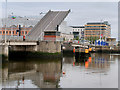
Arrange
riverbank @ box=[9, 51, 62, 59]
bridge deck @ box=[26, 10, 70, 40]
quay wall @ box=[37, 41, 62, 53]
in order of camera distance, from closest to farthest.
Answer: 1. riverbank @ box=[9, 51, 62, 59]
2. quay wall @ box=[37, 41, 62, 53]
3. bridge deck @ box=[26, 10, 70, 40]

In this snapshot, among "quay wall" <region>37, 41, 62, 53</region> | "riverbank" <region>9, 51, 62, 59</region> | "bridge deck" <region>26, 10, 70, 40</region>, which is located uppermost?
"bridge deck" <region>26, 10, 70, 40</region>

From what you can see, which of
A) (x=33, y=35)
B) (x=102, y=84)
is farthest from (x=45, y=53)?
(x=102, y=84)

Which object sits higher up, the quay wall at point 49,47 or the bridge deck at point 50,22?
the bridge deck at point 50,22

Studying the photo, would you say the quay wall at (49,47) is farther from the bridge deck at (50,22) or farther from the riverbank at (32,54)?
the bridge deck at (50,22)

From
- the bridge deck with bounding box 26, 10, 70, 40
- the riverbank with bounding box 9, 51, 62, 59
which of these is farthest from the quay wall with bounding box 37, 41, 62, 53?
the bridge deck with bounding box 26, 10, 70, 40

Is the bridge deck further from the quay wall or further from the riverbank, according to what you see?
the quay wall

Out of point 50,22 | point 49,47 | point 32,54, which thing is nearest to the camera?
point 49,47

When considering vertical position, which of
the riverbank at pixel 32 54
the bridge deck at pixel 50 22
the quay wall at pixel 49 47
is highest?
the bridge deck at pixel 50 22

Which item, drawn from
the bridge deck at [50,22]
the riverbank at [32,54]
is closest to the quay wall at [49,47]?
the riverbank at [32,54]

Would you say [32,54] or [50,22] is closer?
[32,54]

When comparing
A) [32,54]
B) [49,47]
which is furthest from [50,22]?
[32,54]

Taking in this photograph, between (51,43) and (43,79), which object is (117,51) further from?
(43,79)

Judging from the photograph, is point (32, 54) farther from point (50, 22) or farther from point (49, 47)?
point (50, 22)

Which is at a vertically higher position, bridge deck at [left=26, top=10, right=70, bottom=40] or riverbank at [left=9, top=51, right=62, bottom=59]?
bridge deck at [left=26, top=10, right=70, bottom=40]
